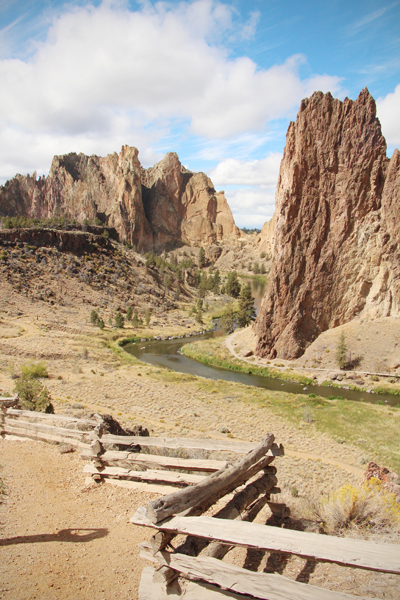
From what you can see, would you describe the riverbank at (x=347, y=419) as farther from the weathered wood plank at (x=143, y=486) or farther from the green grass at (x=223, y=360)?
the weathered wood plank at (x=143, y=486)

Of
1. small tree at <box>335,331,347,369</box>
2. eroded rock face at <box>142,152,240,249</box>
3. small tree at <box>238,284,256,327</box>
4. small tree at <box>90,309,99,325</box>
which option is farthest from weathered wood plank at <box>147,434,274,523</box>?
eroded rock face at <box>142,152,240,249</box>

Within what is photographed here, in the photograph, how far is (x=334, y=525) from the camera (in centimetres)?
740

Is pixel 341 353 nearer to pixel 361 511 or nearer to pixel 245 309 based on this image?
pixel 245 309

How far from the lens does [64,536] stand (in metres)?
6.88

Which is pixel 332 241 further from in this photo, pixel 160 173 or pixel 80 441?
pixel 160 173

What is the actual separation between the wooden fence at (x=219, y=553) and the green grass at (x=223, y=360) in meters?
36.6

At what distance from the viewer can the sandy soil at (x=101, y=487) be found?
5711mm

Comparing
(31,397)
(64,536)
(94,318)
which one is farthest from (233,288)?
(64,536)

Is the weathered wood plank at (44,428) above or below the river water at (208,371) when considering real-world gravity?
above

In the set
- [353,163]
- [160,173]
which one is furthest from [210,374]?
[160,173]

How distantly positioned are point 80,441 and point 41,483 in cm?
196

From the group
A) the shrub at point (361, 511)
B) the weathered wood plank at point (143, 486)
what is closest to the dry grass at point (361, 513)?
the shrub at point (361, 511)

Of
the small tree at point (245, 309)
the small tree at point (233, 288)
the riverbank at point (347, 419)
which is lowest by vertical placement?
the riverbank at point (347, 419)

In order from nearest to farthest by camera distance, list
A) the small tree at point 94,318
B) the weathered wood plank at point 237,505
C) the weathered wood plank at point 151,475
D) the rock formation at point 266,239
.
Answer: the weathered wood plank at point 237,505 → the weathered wood plank at point 151,475 → the small tree at point 94,318 → the rock formation at point 266,239
